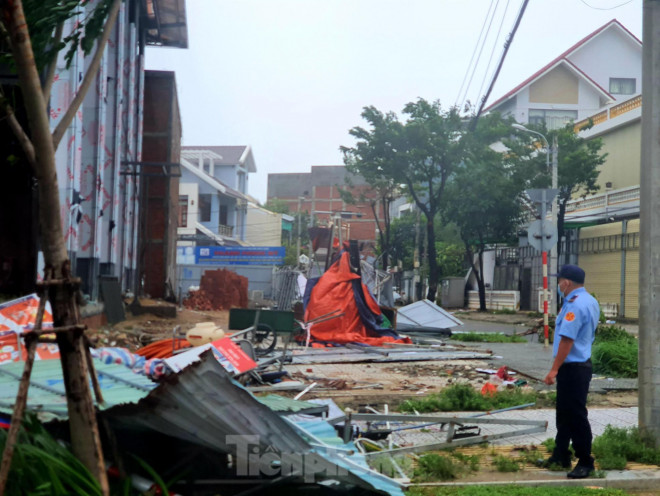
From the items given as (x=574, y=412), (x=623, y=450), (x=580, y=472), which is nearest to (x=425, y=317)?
(x=623, y=450)

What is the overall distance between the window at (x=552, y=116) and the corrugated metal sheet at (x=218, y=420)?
4708cm

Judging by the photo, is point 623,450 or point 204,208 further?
point 204,208

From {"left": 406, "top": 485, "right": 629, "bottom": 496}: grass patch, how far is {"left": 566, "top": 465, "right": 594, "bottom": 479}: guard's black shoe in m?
0.28

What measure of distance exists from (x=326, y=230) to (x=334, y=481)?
21441 millimetres

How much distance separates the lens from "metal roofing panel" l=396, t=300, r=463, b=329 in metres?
22.2

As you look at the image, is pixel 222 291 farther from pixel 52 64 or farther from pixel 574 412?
pixel 52 64

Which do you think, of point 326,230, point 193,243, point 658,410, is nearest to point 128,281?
point 326,230

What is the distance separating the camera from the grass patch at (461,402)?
891 centimetres

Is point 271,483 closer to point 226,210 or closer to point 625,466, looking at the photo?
point 625,466

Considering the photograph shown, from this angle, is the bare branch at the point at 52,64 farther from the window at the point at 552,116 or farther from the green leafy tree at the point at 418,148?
the window at the point at 552,116

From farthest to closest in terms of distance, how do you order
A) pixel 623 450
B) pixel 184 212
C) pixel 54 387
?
pixel 184 212 → pixel 623 450 → pixel 54 387

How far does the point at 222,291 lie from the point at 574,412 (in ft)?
102

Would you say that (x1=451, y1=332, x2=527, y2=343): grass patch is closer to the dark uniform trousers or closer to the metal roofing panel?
the metal roofing panel

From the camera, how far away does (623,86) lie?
2096 inches
